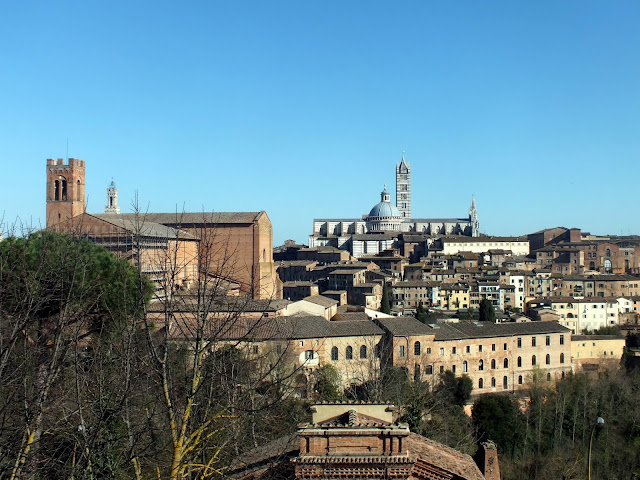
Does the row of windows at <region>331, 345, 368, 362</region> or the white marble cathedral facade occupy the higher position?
the white marble cathedral facade

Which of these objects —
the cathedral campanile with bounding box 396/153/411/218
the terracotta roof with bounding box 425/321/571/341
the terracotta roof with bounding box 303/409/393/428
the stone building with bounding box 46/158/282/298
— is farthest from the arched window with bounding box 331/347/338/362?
the cathedral campanile with bounding box 396/153/411/218

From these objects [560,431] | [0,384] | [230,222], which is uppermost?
[230,222]

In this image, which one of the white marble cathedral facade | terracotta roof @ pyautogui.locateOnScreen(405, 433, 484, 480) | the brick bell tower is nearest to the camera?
terracotta roof @ pyautogui.locateOnScreen(405, 433, 484, 480)

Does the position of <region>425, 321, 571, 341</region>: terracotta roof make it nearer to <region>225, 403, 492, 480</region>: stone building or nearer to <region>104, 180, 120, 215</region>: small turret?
<region>225, 403, 492, 480</region>: stone building

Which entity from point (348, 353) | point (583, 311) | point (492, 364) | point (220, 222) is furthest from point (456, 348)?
point (583, 311)

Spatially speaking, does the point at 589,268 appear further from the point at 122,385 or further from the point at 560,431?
the point at 122,385

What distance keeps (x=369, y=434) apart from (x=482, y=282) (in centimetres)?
4477

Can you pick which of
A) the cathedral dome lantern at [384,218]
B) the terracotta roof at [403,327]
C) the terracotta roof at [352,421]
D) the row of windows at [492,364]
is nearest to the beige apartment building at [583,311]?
the row of windows at [492,364]

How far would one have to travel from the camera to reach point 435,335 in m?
28.5

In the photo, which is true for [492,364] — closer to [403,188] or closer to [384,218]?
[384,218]

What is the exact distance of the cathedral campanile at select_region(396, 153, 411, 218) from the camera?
109375 millimetres

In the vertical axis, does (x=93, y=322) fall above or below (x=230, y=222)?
below

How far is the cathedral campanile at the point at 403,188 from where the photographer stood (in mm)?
109375

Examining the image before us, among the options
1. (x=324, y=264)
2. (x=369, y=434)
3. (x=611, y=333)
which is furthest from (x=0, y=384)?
(x=324, y=264)
